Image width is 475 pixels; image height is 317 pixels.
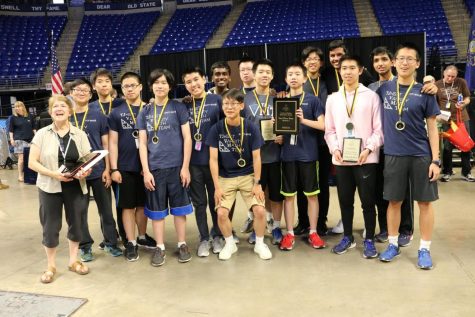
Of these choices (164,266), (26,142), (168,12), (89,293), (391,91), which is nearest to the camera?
(89,293)

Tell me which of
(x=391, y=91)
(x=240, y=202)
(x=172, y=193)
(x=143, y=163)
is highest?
(x=391, y=91)

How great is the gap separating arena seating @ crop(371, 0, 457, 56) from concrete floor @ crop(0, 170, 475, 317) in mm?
10901

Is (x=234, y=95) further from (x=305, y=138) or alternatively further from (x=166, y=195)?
(x=166, y=195)

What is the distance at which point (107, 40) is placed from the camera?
17531 mm

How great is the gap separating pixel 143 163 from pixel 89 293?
101cm

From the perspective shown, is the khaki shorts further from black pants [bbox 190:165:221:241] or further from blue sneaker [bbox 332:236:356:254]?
blue sneaker [bbox 332:236:356:254]

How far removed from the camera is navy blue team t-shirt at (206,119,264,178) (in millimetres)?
3285

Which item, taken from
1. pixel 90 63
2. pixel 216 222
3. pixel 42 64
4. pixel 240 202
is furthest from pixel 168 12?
pixel 216 222

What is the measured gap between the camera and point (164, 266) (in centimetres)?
328

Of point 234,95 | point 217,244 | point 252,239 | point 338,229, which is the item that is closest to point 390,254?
point 338,229

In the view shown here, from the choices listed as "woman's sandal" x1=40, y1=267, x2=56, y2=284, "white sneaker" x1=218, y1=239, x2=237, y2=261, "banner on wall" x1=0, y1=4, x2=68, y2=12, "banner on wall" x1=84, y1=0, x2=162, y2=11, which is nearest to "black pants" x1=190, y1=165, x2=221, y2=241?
"white sneaker" x1=218, y1=239, x2=237, y2=261

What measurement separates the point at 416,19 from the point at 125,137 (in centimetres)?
1428

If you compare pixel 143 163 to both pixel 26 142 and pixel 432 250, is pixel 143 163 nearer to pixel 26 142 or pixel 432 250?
pixel 432 250

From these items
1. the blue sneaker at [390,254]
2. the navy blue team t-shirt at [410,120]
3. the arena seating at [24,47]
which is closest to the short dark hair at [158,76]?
the navy blue team t-shirt at [410,120]
